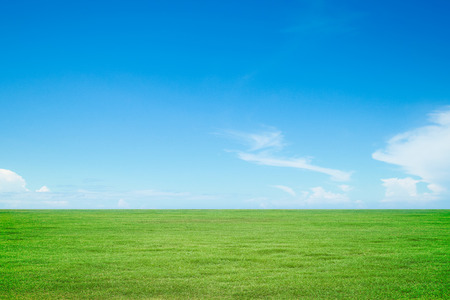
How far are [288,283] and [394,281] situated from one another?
2.53 metres

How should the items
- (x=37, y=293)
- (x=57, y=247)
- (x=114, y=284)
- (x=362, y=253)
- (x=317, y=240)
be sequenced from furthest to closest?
(x=317, y=240)
(x=57, y=247)
(x=362, y=253)
(x=114, y=284)
(x=37, y=293)

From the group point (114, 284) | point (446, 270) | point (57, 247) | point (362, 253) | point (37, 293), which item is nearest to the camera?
point (37, 293)

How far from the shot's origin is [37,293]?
7.05 m

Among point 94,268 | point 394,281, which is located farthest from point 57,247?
point 394,281

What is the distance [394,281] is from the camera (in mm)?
8016

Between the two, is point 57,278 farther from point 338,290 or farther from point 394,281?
point 394,281

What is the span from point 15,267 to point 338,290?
8339 millimetres

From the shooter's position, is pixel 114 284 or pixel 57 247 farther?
pixel 57 247

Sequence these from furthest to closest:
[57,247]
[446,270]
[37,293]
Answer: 1. [57,247]
2. [446,270]
3. [37,293]

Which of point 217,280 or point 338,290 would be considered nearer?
point 338,290

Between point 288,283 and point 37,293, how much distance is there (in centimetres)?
529

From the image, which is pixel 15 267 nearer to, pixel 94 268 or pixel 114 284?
pixel 94 268

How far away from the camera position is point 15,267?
30.7 feet

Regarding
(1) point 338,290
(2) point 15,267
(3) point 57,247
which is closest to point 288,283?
(1) point 338,290
